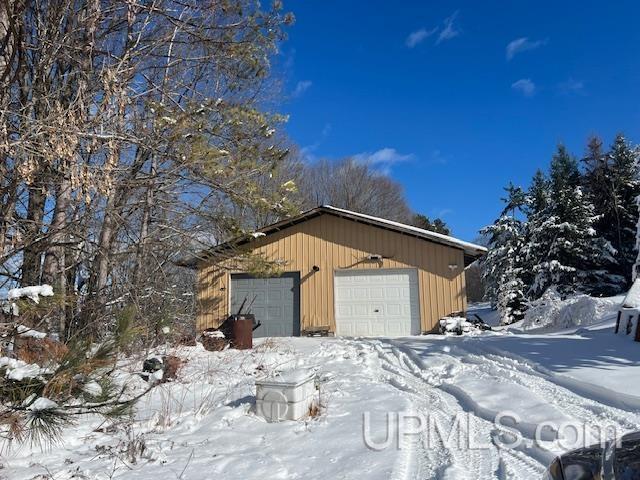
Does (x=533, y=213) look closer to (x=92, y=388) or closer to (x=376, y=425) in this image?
(x=376, y=425)

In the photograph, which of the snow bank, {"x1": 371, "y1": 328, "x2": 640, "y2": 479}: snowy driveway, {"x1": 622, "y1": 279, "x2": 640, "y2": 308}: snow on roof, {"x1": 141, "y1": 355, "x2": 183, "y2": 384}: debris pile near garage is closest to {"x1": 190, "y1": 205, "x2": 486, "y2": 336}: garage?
the snow bank

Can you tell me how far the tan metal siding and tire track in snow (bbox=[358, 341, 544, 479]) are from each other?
7.51 meters

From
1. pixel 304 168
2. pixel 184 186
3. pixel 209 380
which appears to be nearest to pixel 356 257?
pixel 184 186

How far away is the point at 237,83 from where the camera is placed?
8141 mm

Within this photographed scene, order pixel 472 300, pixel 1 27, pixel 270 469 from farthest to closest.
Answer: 1. pixel 472 300
2. pixel 1 27
3. pixel 270 469

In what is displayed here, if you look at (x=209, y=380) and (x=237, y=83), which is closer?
(x=209, y=380)

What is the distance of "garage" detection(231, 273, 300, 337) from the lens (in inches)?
529

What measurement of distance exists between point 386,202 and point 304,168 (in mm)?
6104

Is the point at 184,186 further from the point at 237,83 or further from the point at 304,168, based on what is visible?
the point at 304,168

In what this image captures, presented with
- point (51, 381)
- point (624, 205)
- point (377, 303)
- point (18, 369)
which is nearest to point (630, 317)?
point (377, 303)

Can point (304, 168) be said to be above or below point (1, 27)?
above

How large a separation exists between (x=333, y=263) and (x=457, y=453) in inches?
405

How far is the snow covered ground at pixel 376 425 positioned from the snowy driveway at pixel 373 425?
0.01 m

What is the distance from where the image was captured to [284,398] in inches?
168
